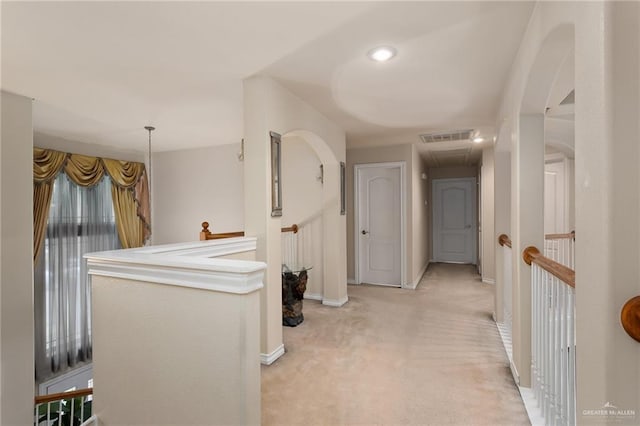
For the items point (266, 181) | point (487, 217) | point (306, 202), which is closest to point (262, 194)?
point (266, 181)

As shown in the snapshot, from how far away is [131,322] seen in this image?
1.56 metres

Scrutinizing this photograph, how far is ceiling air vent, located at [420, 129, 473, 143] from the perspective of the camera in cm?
429

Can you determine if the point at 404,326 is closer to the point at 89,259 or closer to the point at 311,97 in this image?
the point at 311,97

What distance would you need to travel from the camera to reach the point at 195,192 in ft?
19.0

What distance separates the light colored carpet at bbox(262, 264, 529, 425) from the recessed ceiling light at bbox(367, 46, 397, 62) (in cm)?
234

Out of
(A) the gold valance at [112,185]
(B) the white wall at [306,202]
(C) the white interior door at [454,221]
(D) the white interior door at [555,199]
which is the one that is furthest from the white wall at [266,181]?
(C) the white interior door at [454,221]

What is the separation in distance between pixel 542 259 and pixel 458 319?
1.99 m

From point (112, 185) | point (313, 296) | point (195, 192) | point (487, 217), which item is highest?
point (112, 185)

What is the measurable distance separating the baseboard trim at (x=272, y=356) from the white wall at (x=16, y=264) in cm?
223

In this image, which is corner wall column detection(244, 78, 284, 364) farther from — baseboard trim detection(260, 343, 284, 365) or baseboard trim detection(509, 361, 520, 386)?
baseboard trim detection(509, 361, 520, 386)

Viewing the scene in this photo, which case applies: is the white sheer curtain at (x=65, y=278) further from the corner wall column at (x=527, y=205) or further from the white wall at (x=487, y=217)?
the white wall at (x=487, y=217)

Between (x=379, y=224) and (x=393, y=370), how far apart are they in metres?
3.01

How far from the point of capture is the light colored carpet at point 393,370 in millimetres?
1889

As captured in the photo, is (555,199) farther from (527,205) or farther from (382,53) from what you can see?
(382,53)
